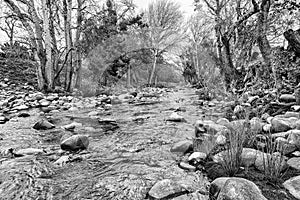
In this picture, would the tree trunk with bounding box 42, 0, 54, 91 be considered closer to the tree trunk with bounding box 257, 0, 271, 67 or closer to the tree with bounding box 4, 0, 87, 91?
the tree with bounding box 4, 0, 87, 91

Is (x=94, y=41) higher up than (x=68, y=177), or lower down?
higher up

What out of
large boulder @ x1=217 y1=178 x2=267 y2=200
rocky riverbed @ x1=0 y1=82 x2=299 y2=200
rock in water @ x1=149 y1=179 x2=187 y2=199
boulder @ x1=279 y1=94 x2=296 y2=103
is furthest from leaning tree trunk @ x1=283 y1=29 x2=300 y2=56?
rock in water @ x1=149 y1=179 x2=187 y2=199

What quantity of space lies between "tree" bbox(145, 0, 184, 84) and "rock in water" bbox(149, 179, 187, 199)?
18.6 metres

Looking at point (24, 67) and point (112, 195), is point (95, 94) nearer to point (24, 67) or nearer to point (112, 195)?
point (24, 67)

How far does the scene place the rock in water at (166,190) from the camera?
1.19 metres

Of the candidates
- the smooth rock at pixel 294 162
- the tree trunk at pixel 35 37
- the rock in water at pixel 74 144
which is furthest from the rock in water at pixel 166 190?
the tree trunk at pixel 35 37

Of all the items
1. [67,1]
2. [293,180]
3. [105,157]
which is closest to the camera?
[293,180]

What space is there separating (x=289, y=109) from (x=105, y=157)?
109 inches

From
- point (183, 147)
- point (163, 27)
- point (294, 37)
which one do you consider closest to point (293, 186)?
point (183, 147)

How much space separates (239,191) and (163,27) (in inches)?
813

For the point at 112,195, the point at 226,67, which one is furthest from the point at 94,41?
the point at 112,195

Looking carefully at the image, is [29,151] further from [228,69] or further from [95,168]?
[228,69]

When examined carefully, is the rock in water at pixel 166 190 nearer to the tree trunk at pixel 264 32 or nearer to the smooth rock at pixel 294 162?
the smooth rock at pixel 294 162

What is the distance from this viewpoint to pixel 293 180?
1163 millimetres
